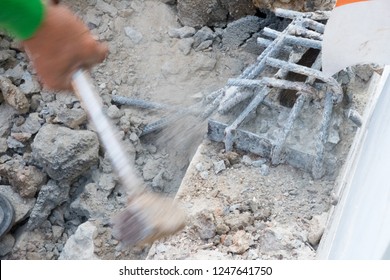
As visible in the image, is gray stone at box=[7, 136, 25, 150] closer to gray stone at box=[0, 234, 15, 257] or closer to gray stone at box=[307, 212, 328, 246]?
gray stone at box=[0, 234, 15, 257]

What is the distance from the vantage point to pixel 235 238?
8.52 ft

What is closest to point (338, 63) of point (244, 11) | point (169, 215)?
point (169, 215)

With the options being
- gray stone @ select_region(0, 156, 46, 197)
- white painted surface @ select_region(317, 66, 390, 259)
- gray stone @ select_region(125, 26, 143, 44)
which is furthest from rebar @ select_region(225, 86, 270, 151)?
gray stone @ select_region(125, 26, 143, 44)

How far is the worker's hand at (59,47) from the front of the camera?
1.62 meters

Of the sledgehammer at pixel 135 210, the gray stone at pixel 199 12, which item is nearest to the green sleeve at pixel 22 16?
the sledgehammer at pixel 135 210

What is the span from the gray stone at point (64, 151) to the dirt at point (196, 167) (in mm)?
299

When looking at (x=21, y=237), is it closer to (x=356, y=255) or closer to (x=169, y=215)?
(x=169, y=215)

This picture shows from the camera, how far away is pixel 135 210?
1.84 m

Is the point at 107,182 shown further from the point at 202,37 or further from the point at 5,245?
the point at 202,37

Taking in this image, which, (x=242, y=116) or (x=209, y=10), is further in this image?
(x=209, y=10)

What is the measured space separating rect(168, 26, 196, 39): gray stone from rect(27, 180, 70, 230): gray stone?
1302mm

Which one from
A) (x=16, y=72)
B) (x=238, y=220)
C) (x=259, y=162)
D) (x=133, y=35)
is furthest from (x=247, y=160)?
(x=16, y=72)

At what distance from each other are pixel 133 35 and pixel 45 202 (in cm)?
127

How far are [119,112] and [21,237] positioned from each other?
886mm
